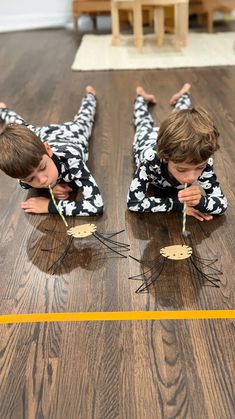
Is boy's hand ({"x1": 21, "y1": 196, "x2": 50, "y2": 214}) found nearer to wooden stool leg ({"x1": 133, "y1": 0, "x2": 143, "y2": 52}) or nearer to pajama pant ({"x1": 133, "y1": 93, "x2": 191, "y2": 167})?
pajama pant ({"x1": 133, "y1": 93, "x2": 191, "y2": 167})

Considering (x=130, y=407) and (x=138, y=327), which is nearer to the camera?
(x=130, y=407)

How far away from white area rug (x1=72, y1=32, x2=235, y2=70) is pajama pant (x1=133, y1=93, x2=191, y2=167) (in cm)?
98

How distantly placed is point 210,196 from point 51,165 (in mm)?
577

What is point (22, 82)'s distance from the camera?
3088 mm

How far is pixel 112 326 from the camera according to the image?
A: 1.12m

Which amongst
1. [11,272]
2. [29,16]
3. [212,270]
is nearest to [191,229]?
[212,270]

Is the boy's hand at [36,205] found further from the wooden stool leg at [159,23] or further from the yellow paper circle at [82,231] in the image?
the wooden stool leg at [159,23]

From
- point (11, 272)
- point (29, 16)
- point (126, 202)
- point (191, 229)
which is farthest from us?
point (29, 16)

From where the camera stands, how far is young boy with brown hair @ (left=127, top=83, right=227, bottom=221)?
3.99 feet

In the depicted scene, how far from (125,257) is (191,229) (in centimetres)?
27

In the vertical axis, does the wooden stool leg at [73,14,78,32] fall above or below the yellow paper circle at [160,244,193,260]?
below

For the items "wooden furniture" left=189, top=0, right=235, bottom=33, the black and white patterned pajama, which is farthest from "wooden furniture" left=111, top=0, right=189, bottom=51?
the black and white patterned pajama

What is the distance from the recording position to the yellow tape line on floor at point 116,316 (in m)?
1.12

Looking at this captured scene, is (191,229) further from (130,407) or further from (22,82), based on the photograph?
(22,82)
